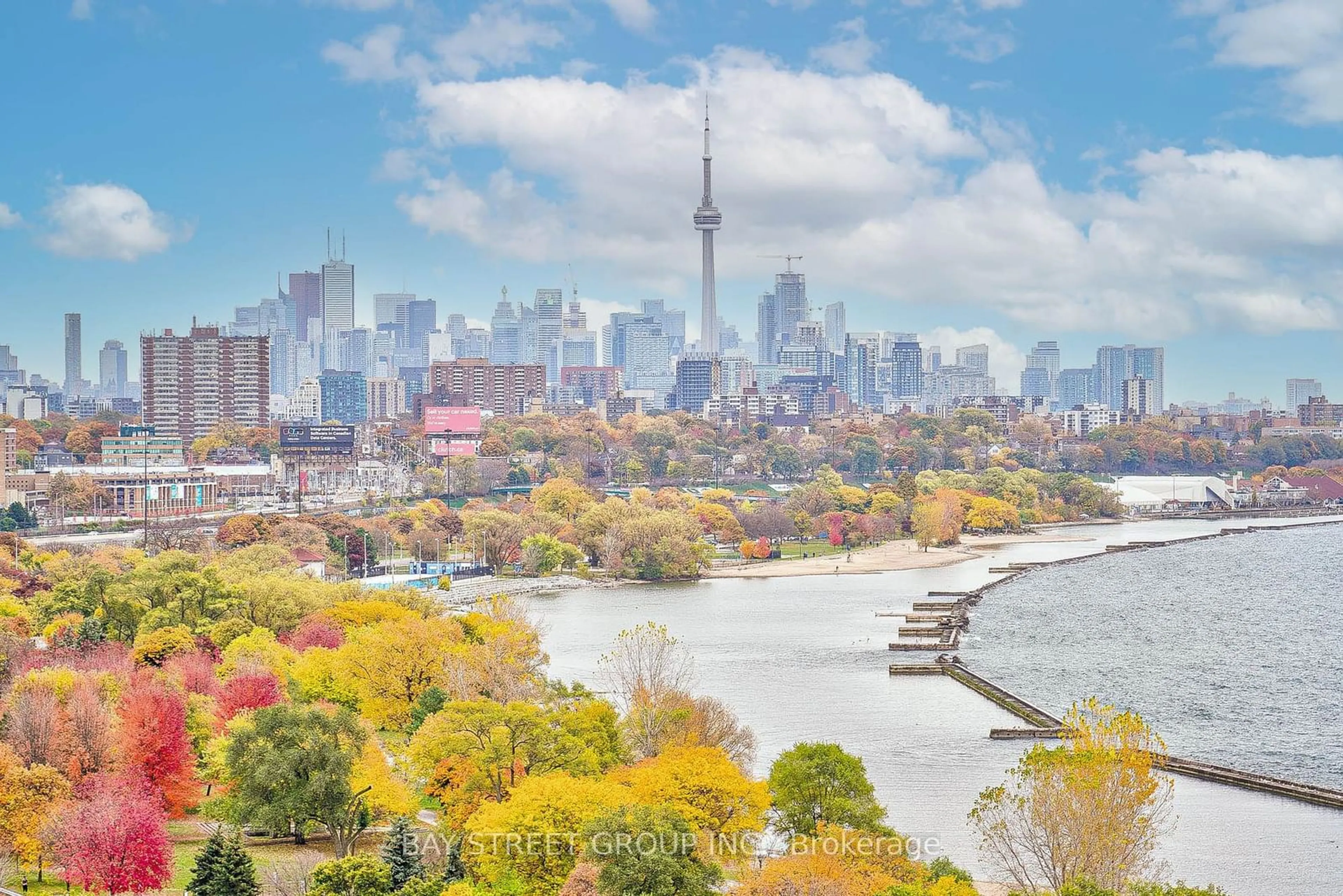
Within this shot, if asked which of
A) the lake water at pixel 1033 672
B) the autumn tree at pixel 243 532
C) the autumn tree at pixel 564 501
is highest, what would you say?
the autumn tree at pixel 564 501

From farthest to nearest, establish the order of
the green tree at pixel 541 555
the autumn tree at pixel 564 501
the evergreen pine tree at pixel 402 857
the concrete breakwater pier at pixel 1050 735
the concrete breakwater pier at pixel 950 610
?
1. the autumn tree at pixel 564 501
2. the green tree at pixel 541 555
3. the concrete breakwater pier at pixel 950 610
4. the concrete breakwater pier at pixel 1050 735
5. the evergreen pine tree at pixel 402 857

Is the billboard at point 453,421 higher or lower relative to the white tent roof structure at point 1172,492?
higher

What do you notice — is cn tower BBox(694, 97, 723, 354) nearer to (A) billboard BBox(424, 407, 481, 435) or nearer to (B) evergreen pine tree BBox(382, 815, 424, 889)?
(A) billboard BBox(424, 407, 481, 435)

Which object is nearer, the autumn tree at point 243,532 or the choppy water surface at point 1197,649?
the choppy water surface at point 1197,649

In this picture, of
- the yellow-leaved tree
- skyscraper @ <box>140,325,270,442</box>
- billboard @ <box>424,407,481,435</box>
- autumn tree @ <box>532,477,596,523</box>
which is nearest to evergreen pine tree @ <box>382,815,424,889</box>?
the yellow-leaved tree

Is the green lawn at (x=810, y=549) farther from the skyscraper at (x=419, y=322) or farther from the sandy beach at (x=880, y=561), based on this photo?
the skyscraper at (x=419, y=322)

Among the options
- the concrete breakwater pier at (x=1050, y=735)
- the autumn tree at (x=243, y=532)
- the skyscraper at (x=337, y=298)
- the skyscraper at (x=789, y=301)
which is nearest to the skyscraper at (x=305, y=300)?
the skyscraper at (x=337, y=298)

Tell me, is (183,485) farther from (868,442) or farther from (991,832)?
(991,832)
